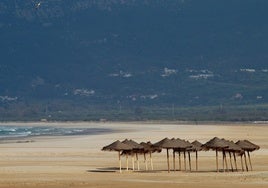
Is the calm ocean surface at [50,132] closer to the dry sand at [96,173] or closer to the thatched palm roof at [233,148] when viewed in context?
the dry sand at [96,173]

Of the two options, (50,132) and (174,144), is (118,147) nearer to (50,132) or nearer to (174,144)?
(174,144)

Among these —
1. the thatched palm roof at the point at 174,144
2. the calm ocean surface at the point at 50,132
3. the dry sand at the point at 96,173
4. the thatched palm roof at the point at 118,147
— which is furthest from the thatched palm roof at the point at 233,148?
the calm ocean surface at the point at 50,132

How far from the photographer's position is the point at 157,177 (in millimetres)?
37656

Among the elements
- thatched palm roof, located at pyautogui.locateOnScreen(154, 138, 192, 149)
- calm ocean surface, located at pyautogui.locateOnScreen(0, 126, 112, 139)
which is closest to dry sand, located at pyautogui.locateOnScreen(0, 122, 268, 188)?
thatched palm roof, located at pyautogui.locateOnScreen(154, 138, 192, 149)

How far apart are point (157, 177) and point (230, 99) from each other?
13874cm

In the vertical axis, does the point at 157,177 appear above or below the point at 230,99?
below

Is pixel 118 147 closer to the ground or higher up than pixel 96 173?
higher up

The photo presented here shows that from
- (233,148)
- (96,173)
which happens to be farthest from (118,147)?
(233,148)

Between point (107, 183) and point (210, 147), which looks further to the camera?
point (210, 147)

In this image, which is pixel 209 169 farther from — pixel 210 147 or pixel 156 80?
pixel 156 80

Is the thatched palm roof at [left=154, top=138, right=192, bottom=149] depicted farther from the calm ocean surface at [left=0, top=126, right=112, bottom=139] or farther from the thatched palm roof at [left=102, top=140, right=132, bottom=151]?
the calm ocean surface at [left=0, top=126, right=112, bottom=139]

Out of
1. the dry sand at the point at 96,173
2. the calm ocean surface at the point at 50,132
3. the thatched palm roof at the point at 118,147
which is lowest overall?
the dry sand at the point at 96,173

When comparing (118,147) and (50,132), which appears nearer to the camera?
(118,147)

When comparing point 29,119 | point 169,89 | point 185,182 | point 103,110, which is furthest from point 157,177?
point 169,89
